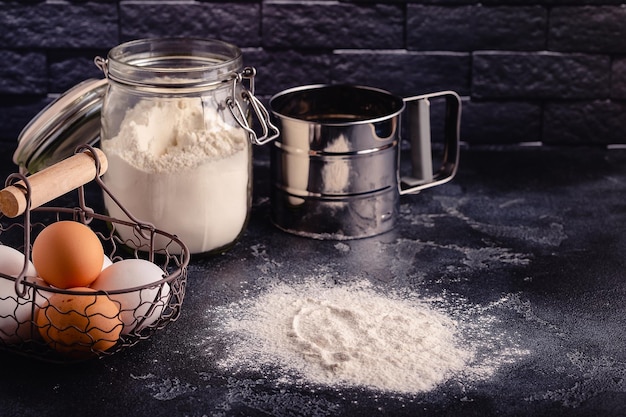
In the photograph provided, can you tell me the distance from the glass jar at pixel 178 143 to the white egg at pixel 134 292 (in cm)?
18

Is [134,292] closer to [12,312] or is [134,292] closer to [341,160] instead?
[12,312]

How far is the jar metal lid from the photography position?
3.80ft

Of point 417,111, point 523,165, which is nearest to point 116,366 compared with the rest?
point 417,111

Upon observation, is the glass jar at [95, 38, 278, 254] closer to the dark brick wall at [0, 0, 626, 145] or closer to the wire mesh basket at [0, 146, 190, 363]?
the wire mesh basket at [0, 146, 190, 363]

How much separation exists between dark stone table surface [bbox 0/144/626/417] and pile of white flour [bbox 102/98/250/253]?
0.27ft

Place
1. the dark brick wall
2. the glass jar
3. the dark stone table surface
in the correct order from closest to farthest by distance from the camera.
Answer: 1. the dark stone table surface
2. the glass jar
3. the dark brick wall

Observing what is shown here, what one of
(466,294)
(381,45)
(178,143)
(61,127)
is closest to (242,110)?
(178,143)

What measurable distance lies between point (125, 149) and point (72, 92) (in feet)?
0.51

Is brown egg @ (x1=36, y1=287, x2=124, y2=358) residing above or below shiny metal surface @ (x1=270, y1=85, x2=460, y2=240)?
below

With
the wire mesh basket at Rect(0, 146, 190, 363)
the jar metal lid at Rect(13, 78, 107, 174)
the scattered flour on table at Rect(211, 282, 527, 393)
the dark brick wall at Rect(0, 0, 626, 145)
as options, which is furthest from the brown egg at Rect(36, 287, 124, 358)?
the dark brick wall at Rect(0, 0, 626, 145)

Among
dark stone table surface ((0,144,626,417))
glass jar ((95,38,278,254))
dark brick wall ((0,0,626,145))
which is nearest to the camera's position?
dark stone table surface ((0,144,626,417))

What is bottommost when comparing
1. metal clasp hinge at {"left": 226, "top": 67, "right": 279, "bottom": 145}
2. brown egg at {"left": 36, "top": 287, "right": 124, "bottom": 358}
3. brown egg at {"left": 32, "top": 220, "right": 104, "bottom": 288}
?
brown egg at {"left": 36, "top": 287, "right": 124, "bottom": 358}

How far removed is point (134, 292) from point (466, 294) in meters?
0.39

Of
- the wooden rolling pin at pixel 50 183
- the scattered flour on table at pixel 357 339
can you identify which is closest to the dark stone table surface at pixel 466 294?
the scattered flour on table at pixel 357 339
